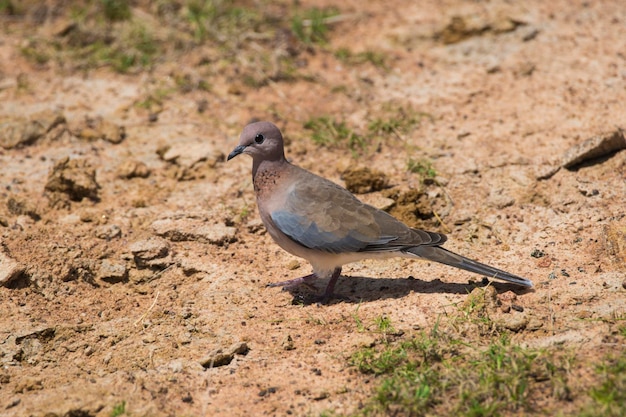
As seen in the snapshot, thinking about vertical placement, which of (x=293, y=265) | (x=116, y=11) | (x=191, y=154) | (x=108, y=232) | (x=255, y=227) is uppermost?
(x=116, y=11)

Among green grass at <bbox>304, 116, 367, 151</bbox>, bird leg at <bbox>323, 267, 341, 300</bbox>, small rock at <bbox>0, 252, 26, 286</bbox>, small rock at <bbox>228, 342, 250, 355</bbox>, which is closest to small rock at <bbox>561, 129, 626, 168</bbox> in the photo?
green grass at <bbox>304, 116, 367, 151</bbox>

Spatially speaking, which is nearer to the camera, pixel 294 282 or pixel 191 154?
pixel 294 282

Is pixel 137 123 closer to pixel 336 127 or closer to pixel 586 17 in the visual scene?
pixel 336 127

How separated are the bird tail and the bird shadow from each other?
100 millimetres

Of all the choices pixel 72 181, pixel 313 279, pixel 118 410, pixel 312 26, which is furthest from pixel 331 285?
pixel 312 26

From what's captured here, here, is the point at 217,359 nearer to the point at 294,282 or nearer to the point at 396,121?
the point at 294,282

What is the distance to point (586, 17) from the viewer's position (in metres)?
8.60

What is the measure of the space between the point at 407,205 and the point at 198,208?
176cm

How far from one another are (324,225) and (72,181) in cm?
247

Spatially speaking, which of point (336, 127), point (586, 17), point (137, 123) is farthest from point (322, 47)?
point (586, 17)

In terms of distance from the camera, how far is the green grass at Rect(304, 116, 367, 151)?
722cm

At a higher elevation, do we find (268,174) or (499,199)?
(268,174)

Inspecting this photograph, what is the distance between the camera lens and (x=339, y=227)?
17.4ft

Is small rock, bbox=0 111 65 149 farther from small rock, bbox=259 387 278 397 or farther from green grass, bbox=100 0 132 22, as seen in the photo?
small rock, bbox=259 387 278 397
